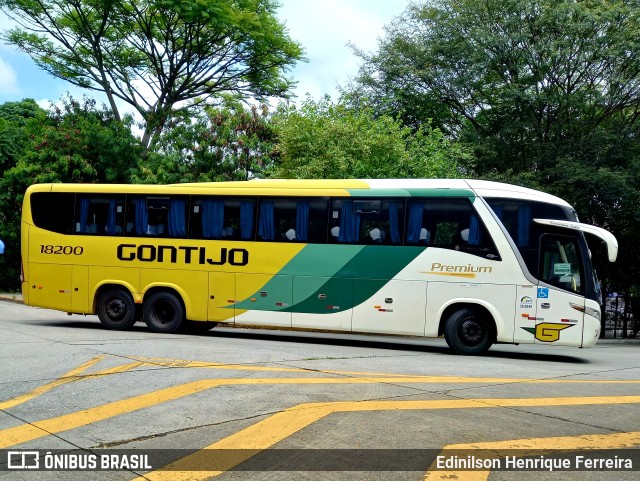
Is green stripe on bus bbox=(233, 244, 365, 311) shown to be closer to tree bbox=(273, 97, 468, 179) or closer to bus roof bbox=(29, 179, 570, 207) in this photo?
bus roof bbox=(29, 179, 570, 207)

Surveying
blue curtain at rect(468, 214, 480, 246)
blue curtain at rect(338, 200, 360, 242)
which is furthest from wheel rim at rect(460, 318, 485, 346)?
blue curtain at rect(338, 200, 360, 242)

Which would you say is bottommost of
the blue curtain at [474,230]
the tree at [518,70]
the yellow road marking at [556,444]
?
the yellow road marking at [556,444]

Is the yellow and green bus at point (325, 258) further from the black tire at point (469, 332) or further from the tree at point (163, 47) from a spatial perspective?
the tree at point (163, 47)

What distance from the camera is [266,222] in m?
15.1

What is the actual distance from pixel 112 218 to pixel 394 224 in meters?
6.56

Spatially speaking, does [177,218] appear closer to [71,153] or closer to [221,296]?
[221,296]

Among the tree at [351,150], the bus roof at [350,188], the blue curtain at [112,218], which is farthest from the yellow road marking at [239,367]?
the tree at [351,150]

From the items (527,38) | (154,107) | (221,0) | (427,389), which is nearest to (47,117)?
(154,107)

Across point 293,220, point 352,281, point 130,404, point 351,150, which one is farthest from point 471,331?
point 351,150

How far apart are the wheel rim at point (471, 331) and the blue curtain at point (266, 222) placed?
4.40 m

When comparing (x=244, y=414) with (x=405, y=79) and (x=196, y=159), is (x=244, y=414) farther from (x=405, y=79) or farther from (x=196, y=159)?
(x=405, y=79)

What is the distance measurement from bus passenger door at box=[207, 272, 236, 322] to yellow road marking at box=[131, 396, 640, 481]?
814 cm

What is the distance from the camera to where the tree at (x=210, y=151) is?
88.2ft

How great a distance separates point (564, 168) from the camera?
79.0 ft
